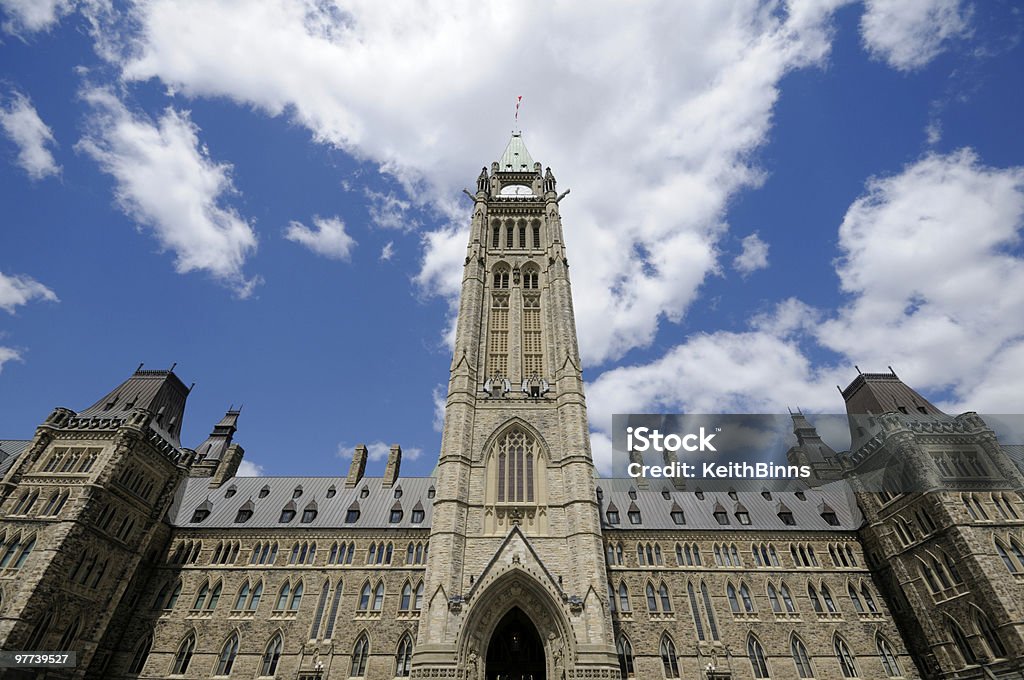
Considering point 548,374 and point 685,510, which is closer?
point 548,374

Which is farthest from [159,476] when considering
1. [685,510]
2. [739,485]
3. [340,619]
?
[739,485]

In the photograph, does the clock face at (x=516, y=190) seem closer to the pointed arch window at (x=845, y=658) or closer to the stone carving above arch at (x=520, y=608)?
the stone carving above arch at (x=520, y=608)

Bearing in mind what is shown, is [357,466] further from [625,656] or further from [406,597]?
[625,656]

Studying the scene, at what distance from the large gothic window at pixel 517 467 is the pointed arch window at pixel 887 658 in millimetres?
24326

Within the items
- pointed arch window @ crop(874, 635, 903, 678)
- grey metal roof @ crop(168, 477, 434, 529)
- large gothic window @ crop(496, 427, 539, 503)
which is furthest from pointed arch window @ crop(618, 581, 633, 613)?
pointed arch window @ crop(874, 635, 903, 678)

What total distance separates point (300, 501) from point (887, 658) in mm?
41738

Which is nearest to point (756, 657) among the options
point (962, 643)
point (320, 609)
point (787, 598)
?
point (787, 598)

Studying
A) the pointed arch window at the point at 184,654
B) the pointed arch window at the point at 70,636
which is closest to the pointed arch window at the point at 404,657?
the pointed arch window at the point at 184,654

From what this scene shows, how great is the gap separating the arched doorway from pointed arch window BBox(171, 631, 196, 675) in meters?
18.4

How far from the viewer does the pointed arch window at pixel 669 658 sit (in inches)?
1192

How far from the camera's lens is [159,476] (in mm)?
34562

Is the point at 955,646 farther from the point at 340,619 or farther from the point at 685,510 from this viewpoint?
the point at 340,619

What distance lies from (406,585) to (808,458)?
39254mm

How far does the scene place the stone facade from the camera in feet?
84.1
